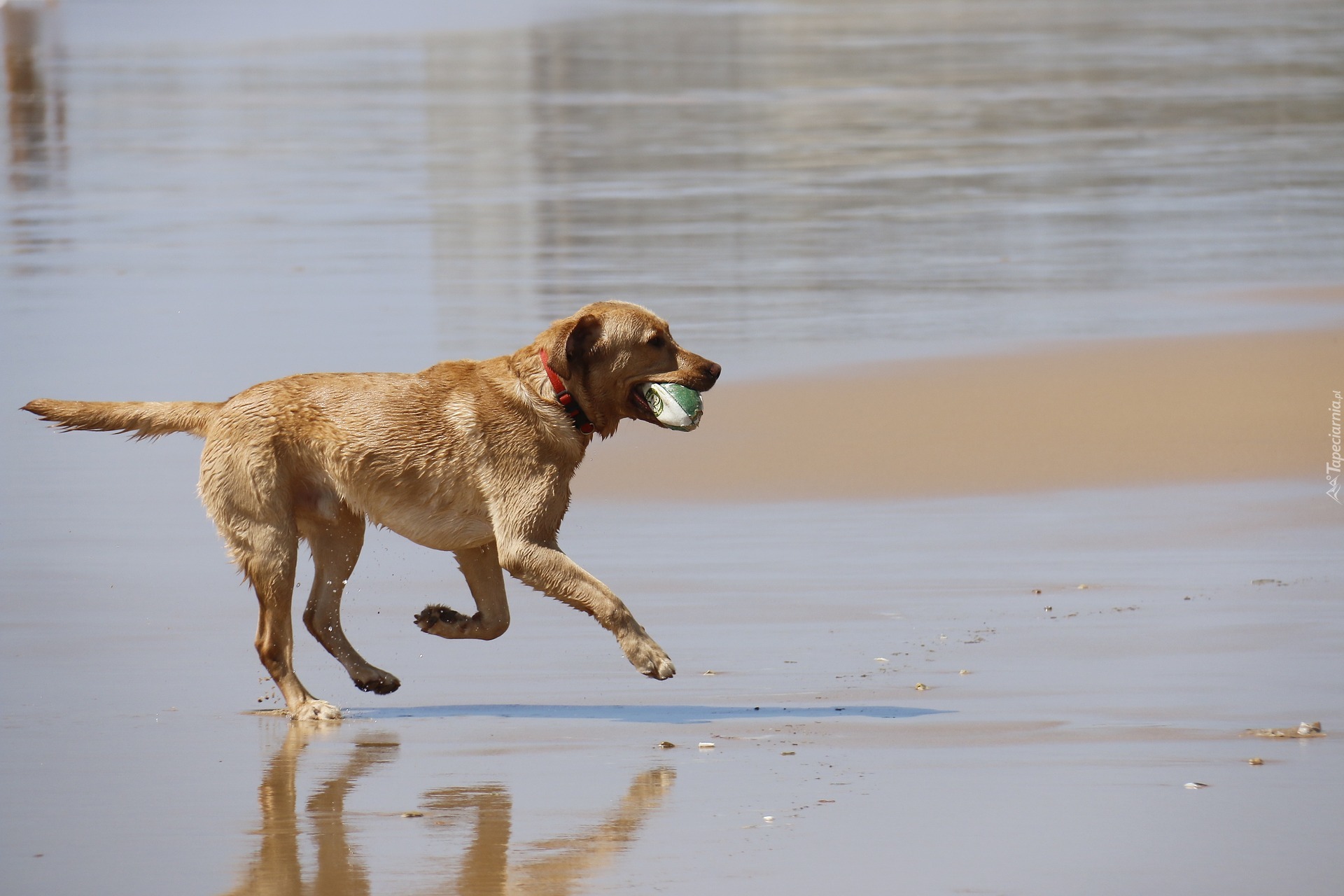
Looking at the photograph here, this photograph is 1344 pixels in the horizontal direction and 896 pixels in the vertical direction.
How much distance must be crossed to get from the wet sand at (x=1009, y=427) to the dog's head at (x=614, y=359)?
275 centimetres

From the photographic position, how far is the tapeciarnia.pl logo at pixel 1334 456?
391 inches

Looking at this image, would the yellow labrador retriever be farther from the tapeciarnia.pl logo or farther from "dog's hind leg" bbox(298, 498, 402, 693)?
the tapeciarnia.pl logo

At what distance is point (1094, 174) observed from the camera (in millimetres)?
21516

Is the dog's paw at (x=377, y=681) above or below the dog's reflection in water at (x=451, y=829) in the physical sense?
below

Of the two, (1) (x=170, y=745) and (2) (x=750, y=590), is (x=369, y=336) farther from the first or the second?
(1) (x=170, y=745)

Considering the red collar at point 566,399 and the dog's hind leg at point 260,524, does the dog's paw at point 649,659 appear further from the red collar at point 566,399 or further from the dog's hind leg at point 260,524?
the dog's hind leg at point 260,524

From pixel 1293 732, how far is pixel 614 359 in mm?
2714

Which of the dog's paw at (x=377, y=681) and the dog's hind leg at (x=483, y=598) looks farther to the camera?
the dog's hind leg at (x=483, y=598)

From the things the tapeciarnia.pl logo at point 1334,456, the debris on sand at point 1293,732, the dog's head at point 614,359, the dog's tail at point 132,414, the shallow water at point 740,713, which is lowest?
the shallow water at point 740,713

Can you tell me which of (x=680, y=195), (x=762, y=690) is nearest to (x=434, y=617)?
(x=762, y=690)

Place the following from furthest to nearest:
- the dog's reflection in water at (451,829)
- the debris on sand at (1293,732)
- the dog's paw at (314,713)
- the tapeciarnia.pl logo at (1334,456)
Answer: the tapeciarnia.pl logo at (1334,456) → the dog's paw at (314,713) → the debris on sand at (1293,732) → the dog's reflection in water at (451,829)

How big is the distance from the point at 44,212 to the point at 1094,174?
10821 millimetres

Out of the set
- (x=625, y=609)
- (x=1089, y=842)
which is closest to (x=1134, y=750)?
(x=1089, y=842)

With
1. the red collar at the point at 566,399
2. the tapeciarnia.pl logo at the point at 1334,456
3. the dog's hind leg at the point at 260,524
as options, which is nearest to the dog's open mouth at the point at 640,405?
the red collar at the point at 566,399
